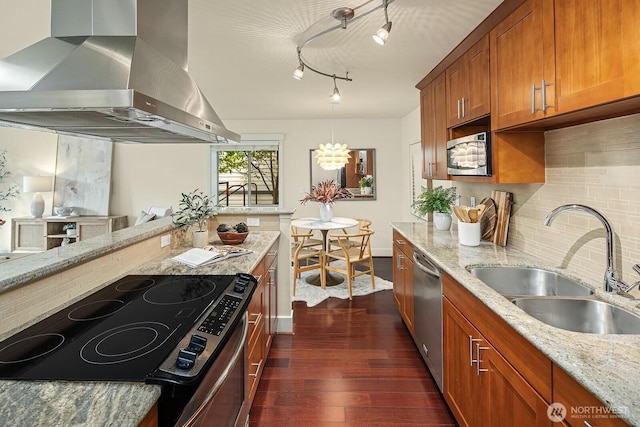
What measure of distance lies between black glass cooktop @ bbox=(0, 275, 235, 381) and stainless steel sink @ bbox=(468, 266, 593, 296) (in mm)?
1487

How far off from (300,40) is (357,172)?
3845 millimetres

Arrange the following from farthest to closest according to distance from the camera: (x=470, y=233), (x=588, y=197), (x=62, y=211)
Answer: (x=62, y=211) < (x=470, y=233) < (x=588, y=197)

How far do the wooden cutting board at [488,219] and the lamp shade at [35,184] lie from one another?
5926mm

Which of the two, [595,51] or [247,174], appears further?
[247,174]

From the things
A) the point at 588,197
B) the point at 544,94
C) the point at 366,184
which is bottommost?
the point at 588,197

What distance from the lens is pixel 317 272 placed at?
5285 mm

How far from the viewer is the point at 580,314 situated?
1.50 meters

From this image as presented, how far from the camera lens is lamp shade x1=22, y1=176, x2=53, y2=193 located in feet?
16.7

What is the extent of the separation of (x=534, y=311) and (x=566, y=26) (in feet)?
4.12

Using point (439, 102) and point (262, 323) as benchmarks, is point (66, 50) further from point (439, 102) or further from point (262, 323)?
point (439, 102)

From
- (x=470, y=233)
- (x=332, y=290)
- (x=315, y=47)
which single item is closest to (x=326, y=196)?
(x=332, y=290)

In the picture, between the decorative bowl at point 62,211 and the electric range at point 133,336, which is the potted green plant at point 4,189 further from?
the electric range at point 133,336

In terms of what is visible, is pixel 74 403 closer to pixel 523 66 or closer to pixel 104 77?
pixel 104 77

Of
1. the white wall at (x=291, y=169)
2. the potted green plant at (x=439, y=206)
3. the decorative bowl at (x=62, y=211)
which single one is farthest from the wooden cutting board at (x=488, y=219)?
the decorative bowl at (x=62, y=211)
